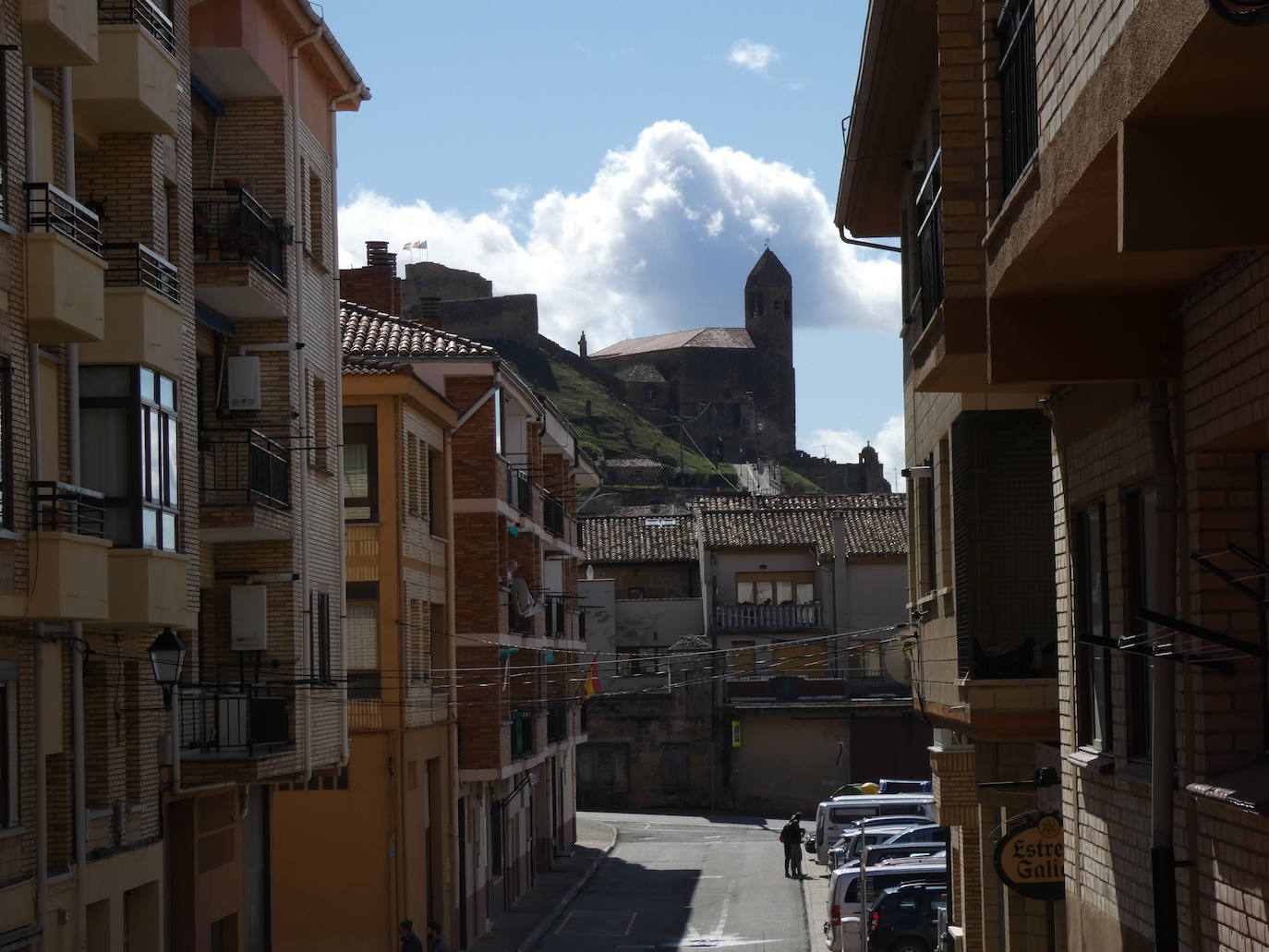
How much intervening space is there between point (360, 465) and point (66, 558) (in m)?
15.1

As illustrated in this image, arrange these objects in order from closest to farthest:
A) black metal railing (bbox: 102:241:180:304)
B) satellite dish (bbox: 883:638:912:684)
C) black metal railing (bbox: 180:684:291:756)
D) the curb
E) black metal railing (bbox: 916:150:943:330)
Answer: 1. black metal railing (bbox: 916:150:943:330)
2. black metal railing (bbox: 102:241:180:304)
3. satellite dish (bbox: 883:638:912:684)
4. black metal railing (bbox: 180:684:291:756)
5. the curb

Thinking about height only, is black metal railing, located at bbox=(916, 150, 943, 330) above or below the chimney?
below

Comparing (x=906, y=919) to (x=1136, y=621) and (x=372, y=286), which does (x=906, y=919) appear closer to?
(x=372, y=286)

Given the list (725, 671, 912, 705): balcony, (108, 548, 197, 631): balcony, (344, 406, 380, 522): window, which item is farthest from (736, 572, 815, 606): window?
(108, 548, 197, 631): balcony

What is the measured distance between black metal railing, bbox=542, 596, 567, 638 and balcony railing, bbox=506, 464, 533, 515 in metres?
3.50

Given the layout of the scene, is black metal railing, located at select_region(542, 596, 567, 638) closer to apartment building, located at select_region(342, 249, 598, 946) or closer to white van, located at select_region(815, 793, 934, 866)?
apartment building, located at select_region(342, 249, 598, 946)

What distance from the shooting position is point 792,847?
143 ft

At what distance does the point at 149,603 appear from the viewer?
56.2 ft

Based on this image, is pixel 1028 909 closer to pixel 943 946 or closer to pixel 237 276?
pixel 943 946

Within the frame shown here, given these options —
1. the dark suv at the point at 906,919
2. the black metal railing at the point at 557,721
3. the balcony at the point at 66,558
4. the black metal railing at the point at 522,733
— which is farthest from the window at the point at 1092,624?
the black metal railing at the point at 557,721


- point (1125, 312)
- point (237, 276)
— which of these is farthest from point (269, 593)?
point (1125, 312)

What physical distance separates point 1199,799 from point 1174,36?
4050mm

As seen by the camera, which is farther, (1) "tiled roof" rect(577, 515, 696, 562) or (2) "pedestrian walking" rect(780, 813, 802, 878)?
(1) "tiled roof" rect(577, 515, 696, 562)

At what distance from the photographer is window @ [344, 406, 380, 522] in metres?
30.2
